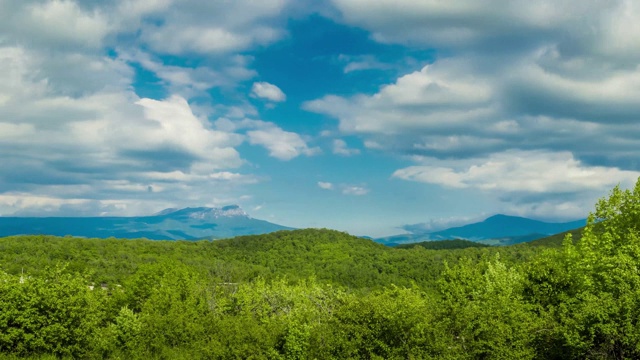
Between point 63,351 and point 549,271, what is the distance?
184 ft

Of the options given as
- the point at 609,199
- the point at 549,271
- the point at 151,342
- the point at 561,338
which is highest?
the point at 609,199

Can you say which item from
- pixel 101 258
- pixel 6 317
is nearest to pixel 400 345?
pixel 6 317

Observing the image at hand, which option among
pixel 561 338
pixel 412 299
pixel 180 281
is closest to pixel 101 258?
pixel 180 281

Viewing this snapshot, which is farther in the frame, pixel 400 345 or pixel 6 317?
pixel 6 317

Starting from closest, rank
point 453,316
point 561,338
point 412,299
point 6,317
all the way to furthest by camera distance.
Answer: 1. point 561,338
2. point 453,316
3. point 412,299
4. point 6,317

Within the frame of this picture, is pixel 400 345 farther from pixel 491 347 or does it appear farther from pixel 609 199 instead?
pixel 609 199

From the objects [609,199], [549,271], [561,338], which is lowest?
[561,338]

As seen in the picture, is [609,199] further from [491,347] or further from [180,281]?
[180,281]

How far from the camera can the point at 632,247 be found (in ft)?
153

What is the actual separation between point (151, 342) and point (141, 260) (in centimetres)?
14559

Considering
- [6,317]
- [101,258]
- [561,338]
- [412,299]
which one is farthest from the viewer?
[101,258]

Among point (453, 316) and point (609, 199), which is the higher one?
point (609, 199)

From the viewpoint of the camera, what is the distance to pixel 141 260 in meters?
195

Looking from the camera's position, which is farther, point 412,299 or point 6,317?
point 6,317
